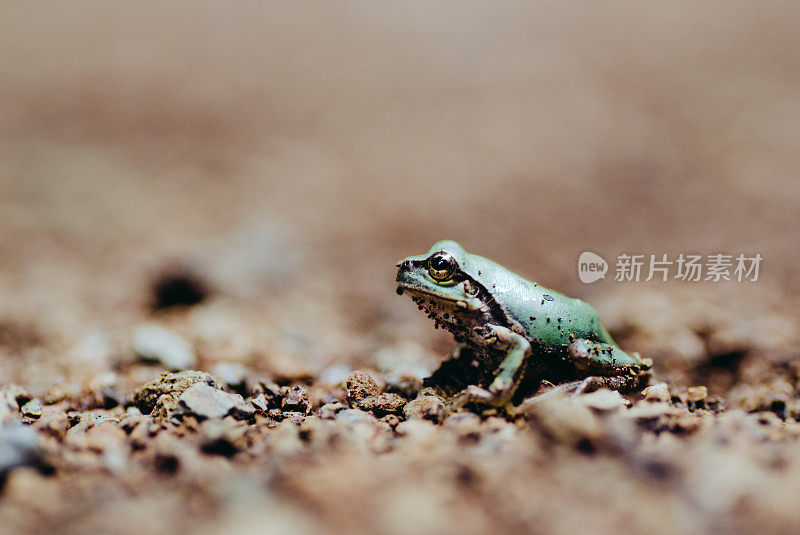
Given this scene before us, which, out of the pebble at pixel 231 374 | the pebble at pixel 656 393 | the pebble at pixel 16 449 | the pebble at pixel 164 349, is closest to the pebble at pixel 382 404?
the pebble at pixel 231 374

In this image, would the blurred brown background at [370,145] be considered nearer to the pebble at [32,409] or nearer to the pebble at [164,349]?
the pebble at [164,349]

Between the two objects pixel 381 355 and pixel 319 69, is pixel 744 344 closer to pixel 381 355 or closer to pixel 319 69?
pixel 381 355

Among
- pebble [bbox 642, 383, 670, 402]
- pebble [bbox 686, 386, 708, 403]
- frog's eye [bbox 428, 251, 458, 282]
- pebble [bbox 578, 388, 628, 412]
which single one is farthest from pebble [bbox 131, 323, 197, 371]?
pebble [bbox 686, 386, 708, 403]

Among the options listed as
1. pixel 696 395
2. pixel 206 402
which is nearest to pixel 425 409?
pixel 206 402

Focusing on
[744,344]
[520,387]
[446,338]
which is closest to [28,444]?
[520,387]

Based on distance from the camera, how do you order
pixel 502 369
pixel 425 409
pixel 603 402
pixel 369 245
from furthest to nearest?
pixel 369 245 < pixel 425 409 < pixel 502 369 < pixel 603 402

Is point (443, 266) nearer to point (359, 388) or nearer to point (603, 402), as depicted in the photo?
point (359, 388)

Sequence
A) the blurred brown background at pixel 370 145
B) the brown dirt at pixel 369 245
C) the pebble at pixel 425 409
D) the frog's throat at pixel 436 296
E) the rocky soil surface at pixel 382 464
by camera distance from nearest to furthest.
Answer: the rocky soil surface at pixel 382 464 < the brown dirt at pixel 369 245 < the pebble at pixel 425 409 < the frog's throat at pixel 436 296 < the blurred brown background at pixel 370 145

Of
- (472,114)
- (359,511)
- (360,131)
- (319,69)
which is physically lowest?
(359,511)
